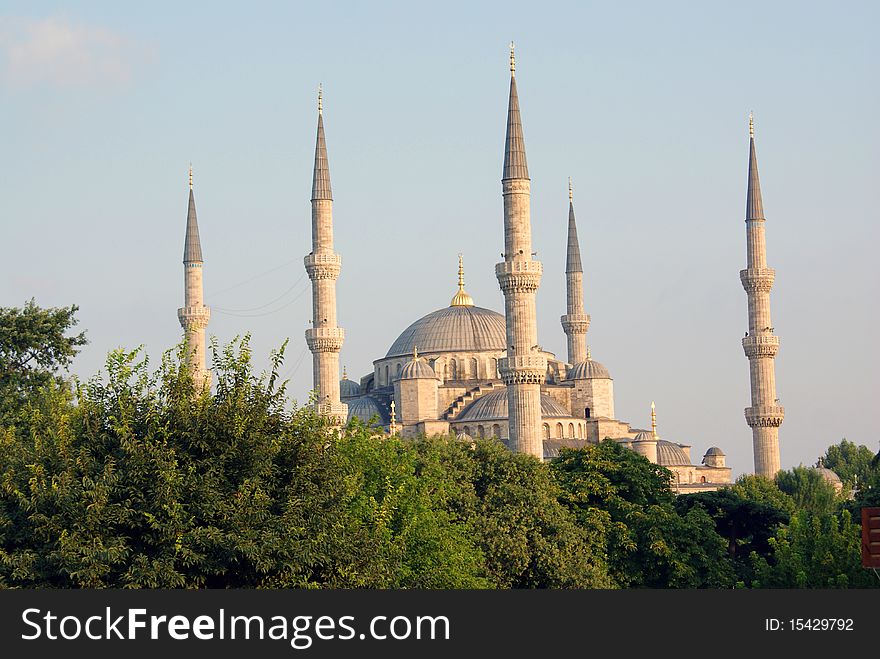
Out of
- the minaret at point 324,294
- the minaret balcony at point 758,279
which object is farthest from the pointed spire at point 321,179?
the minaret balcony at point 758,279

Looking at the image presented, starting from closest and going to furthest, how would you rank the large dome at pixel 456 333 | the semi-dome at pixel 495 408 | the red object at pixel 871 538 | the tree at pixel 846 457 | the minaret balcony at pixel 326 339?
the red object at pixel 871 538, the minaret balcony at pixel 326 339, the semi-dome at pixel 495 408, the large dome at pixel 456 333, the tree at pixel 846 457

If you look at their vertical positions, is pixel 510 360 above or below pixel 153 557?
above

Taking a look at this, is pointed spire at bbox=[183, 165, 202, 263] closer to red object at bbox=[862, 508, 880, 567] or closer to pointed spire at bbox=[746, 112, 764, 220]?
pointed spire at bbox=[746, 112, 764, 220]

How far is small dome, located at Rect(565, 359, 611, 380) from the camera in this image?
88562mm

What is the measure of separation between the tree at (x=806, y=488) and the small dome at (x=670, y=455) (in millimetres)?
9046

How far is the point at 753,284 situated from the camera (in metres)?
78.3

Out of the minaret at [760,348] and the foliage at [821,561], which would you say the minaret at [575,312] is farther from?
the foliage at [821,561]

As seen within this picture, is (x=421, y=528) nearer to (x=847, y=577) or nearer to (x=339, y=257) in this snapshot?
(x=847, y=577)

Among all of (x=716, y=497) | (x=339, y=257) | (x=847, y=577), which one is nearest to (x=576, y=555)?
(x=847, y=577)

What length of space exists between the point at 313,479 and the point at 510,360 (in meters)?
41.1

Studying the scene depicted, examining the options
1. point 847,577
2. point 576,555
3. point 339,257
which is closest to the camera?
point 847,577

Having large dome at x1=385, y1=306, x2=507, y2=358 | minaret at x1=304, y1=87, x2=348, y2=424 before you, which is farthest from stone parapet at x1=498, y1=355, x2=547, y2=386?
large dome at x1=385, y1=306, x2=507, y2=358

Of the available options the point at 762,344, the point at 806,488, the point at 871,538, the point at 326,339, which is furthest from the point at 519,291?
the point at 871,538

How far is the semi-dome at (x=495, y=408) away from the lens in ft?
275
